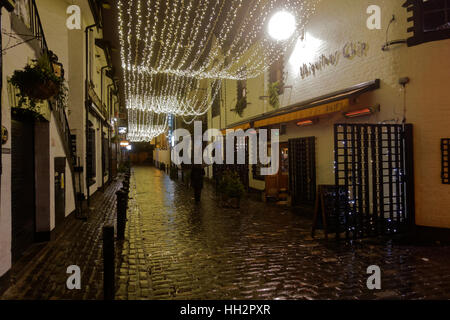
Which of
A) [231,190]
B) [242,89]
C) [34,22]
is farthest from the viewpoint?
[242,89]

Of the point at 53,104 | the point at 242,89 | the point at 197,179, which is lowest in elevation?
the point at 197,179

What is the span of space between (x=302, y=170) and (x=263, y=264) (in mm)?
6583

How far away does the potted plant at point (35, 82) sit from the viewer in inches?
209

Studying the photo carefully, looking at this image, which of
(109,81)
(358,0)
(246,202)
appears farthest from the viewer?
(109,81)

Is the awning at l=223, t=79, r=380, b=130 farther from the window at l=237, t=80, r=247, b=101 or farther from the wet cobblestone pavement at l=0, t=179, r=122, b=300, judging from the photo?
the window at l=237, t=80, r=247, b=101

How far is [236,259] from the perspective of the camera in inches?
235

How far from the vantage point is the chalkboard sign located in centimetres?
716

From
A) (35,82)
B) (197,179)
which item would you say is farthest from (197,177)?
(35,82)

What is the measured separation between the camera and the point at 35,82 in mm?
5410

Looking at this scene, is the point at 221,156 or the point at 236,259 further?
the point at 221,156

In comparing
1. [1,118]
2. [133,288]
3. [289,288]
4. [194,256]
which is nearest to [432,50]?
[289,288]

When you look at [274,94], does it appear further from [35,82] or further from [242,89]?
[35,82]

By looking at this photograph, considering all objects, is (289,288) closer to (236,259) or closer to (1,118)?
(236,259)
